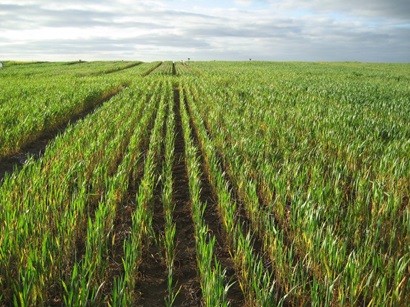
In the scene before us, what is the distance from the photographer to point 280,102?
1298cm

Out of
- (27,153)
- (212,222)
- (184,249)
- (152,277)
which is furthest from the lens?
(27,153)

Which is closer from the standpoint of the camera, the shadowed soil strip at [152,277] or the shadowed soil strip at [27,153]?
the shadowed soil strip at [152,277]

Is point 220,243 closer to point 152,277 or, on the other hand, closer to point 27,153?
point 152,277

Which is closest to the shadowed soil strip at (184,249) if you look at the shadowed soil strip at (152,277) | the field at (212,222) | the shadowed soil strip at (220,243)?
the field at (212,222)

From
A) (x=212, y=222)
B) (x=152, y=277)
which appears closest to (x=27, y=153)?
(x=212, y=222)

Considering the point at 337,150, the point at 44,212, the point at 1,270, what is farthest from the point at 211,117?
the point at 1,270

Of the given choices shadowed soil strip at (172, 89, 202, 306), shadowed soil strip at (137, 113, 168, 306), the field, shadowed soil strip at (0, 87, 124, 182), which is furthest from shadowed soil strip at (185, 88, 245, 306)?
shadowed soil strip at (0, 87, 124, 182)

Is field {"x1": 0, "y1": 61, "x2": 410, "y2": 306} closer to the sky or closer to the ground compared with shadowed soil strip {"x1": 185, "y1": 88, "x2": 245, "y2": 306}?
closer to the sky

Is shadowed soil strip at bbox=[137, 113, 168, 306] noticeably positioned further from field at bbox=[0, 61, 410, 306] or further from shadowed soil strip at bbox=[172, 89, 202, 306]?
shadowed soil strip at bbox=[172, 89, 202, 306]

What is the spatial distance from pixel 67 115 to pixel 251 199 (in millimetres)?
9216

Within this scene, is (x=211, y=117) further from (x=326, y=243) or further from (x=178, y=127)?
(x=326, y=243)

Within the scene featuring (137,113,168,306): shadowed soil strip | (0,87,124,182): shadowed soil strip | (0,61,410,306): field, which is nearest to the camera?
(0,61,410,306): field

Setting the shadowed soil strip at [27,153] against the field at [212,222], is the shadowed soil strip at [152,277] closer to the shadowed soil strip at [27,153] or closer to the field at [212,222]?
the field at [212,222]

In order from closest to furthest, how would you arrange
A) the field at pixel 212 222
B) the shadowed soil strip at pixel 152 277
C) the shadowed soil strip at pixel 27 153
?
1. the field at pixel 212 222
2. the shadowed soil strip at pixel 152 277
3. the shadowed soil strip at pixel 27 153
